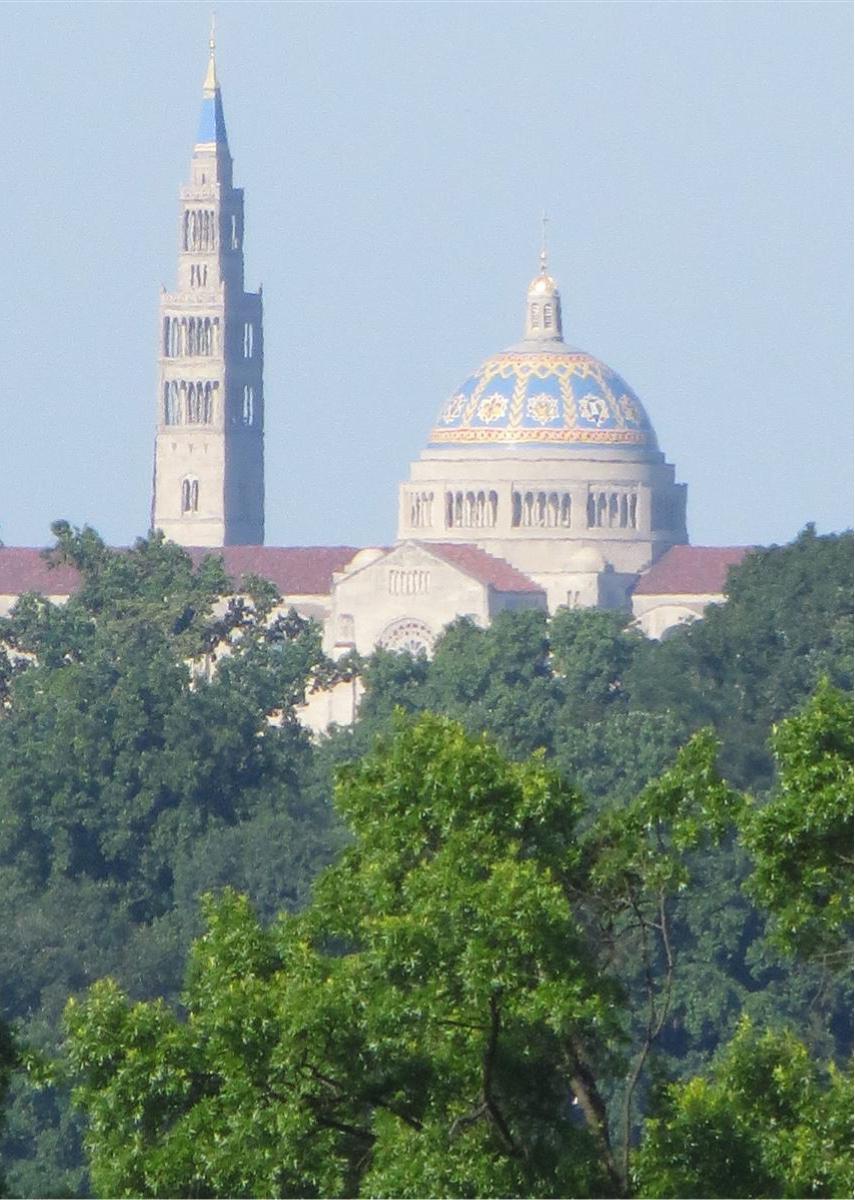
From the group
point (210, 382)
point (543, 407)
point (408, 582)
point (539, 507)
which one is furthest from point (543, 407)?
point (408, 582)

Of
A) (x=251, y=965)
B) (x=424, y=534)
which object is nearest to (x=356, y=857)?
(x=251, y=965)

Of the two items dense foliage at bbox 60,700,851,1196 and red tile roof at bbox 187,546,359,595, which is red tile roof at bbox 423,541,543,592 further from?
dense foliage at bbox 60,700,851,1196

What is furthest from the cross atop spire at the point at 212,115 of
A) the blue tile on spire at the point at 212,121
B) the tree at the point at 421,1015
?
the tree at the point at 421,1015

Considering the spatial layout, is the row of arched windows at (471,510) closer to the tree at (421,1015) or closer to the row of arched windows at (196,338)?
the row of arched windows at (196,338)

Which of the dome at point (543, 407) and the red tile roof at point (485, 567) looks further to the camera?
the dome at point (543, 407)

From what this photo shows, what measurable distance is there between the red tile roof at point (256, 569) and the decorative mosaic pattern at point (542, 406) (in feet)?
53.3

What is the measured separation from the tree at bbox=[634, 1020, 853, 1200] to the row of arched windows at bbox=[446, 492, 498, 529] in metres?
131

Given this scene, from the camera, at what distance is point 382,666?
96.5 m

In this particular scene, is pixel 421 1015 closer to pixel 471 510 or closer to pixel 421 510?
pixel 471 510

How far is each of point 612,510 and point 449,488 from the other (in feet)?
19.2

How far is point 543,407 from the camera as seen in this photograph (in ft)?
532

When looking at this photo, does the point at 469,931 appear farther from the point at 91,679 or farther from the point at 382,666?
the point at 382,666

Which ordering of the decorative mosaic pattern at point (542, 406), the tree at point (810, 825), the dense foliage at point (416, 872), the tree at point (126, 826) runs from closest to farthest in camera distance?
1. the tree at point (810, 825)
2. the dense foliage at point (416, 872)
3. the tree at point (126, 826)
4. the decorative mosaic pattern at point (542, 406)

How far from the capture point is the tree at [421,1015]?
2642 centimetres
